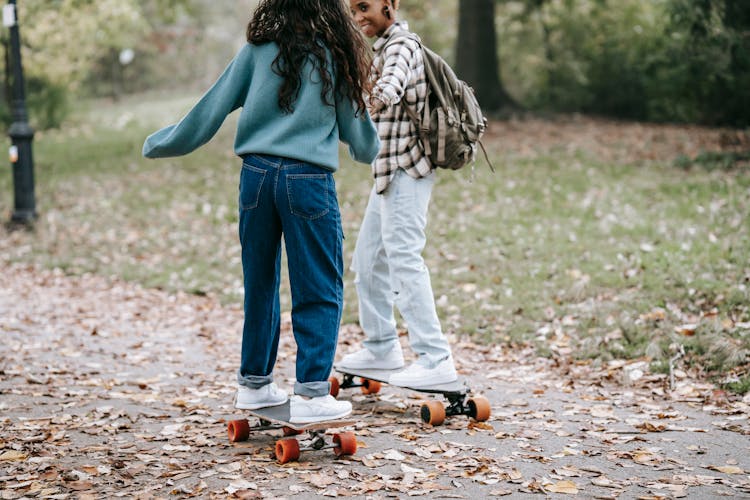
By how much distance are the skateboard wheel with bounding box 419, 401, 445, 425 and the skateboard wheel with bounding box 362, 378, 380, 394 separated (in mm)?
677

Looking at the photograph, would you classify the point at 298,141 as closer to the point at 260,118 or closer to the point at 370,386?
the point at 260,118

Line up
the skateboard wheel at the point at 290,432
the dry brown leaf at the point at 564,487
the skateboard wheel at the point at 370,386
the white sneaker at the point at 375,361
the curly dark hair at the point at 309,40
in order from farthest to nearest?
1. the skateboard wheel at the point at 370,386
2. the white sneaker at the point at 375,361
3. the skateboard wheel at the point at 290,432
4. the curly dark hair at the point at 309,40
5. the dry brown leaf at the point at 564,487

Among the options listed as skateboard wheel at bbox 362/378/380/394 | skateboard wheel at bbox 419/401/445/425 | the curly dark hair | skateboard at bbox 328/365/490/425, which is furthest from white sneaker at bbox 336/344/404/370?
the curly dark hair

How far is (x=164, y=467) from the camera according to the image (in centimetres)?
387

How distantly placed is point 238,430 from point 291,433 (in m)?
0.28

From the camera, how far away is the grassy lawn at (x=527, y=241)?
6.41 m

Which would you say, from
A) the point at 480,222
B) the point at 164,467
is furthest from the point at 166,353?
the point at 480,222

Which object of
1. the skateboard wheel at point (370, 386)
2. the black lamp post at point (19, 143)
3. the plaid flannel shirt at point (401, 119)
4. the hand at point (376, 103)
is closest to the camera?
the hand at point (376, 103)

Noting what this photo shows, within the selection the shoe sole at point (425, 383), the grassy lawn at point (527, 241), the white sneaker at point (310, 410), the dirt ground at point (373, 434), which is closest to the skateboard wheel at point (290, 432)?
the dirt ground at point (373, 434)

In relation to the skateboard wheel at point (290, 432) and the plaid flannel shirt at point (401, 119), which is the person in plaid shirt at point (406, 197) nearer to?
the plaid flannel shirt at point (401, 119)

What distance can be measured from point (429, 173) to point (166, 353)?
3063mm

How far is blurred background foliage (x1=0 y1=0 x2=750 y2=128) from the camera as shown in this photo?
12312 mm

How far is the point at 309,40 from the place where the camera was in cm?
376

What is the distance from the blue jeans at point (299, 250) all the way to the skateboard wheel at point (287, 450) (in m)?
0.24
